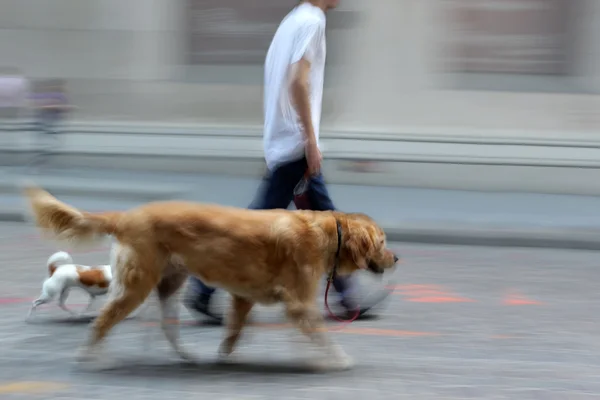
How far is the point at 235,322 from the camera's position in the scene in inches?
224

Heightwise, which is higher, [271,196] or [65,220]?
[65,220]

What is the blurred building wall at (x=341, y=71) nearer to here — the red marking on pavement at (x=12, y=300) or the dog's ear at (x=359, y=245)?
the red marking on pavement at (x=12, y=300)

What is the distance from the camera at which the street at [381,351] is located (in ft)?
16.8

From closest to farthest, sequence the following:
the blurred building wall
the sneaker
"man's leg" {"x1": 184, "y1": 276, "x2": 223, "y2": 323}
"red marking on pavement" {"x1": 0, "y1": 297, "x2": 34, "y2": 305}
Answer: "man's leg" {"x1": 184, "y1": 276, "x2": 223, "y2": 323} < the sneaker < "red marking on pavement" {"x1": 0, "y1": 297, "x2": 34, "y2": 305} < the blurred building wall

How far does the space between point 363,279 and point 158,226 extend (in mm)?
3087

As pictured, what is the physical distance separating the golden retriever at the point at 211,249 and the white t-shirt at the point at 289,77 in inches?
35.7

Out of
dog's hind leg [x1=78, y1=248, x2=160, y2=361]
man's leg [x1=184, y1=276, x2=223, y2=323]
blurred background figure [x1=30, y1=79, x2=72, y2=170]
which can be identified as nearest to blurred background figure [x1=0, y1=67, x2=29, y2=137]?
blurred background figure [x1=30, y1=79, x2=72, y2=170]

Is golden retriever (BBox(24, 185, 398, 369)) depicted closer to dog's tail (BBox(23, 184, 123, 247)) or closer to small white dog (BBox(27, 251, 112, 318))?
dog's tail (BBox(23, 184, 123, 247))

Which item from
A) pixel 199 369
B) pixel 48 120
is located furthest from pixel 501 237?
pixel 48 120

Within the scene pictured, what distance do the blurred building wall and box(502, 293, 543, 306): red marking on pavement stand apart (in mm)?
6760

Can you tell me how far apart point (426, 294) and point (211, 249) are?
2999 millimetres

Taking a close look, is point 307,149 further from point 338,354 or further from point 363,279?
point 363,279

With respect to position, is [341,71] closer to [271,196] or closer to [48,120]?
[48,120]

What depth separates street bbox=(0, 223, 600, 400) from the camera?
5.13 metres
